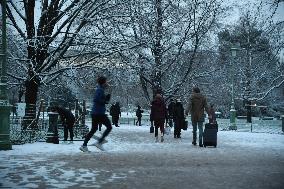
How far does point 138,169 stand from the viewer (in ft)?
29.5

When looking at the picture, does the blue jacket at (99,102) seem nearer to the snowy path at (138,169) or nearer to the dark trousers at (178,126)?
the snowy path at (138,169)

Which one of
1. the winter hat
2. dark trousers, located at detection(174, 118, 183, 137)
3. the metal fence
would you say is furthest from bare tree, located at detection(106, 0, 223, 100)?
the winter hat

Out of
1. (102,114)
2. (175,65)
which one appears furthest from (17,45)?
(175,65)

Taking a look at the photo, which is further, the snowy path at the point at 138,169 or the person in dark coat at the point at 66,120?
the person in dark coat at the point at 66,120

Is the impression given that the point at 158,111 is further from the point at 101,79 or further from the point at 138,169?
the point at 138,169

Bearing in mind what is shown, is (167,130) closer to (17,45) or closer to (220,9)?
(17,45)

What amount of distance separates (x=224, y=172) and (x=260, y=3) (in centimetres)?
711

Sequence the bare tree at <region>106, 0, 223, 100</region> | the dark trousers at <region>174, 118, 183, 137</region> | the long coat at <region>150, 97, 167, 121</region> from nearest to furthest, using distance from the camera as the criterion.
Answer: the long coat at <region>150, 97, 167, 121</region>
the dark trousers at <region>174, 118, 183, 137</region>
the bare tree at <region>106, 0, 223, 100</region>

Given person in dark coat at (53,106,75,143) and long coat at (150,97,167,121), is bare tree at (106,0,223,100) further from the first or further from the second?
person in dark coat at (53,106,75,143)

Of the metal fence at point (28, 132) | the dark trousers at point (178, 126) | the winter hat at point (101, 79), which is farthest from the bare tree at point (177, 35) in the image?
the winter hat at point (101, 79)

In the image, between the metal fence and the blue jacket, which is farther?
the metal fence

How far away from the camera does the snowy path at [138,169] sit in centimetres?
725

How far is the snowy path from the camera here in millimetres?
7246

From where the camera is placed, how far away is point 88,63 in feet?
61.5
